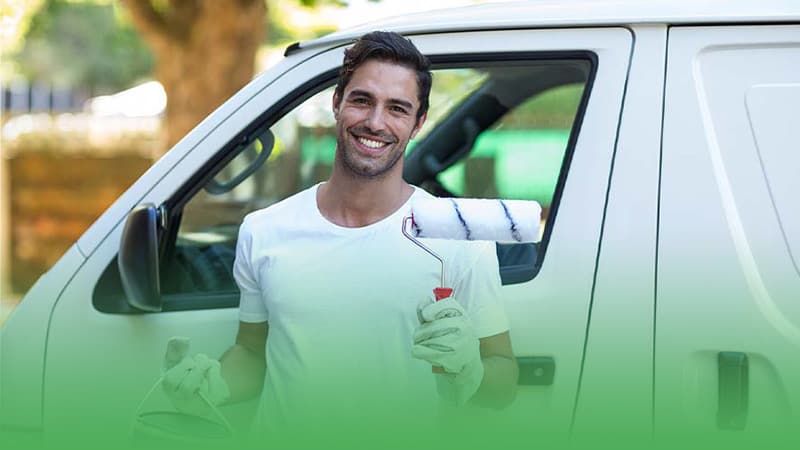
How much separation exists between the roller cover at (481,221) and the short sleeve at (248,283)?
0.45m

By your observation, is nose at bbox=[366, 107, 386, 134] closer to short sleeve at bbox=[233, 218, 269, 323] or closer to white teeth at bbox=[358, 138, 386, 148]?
white teeth at bbox=[358, 138, 386, 148]

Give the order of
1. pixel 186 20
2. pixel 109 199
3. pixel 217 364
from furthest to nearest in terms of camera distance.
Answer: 1. pixel 109 199
2. pixel 186 20
3. pixel 217 364

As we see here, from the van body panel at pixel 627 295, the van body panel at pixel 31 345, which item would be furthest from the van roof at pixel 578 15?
the van body panel at pixel 31 345

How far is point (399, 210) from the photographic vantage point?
251 centimetres

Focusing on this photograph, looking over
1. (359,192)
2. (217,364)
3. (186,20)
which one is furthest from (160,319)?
(186,20)

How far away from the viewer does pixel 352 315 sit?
2.47 m

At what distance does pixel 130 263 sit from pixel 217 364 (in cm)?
42

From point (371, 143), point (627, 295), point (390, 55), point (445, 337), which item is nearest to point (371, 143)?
point (371, 143)

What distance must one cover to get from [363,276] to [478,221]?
0.32m

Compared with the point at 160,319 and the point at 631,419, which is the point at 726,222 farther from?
the point at 160,319

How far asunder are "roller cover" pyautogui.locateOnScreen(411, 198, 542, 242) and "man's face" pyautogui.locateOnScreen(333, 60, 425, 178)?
216 millimetres

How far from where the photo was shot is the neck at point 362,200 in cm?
250

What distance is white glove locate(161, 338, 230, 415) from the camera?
7.54 feet

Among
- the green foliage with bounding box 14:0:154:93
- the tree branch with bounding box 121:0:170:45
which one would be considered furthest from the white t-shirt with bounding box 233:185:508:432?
the green foliage with bounding box 14:0:154:93
